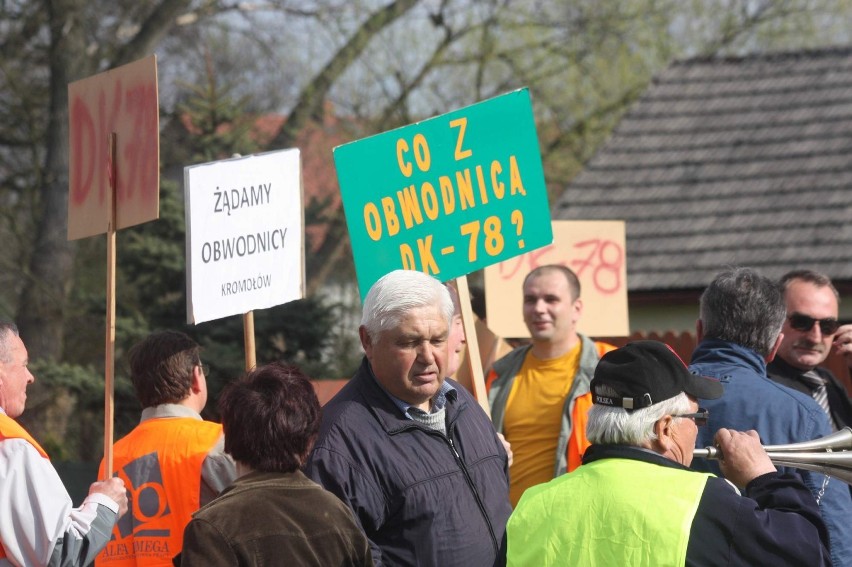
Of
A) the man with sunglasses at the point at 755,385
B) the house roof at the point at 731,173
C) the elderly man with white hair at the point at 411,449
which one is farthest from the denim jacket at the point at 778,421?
the house roof at the point at 731,173

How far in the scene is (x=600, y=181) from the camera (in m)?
13.7

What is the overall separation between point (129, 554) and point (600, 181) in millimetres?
9902

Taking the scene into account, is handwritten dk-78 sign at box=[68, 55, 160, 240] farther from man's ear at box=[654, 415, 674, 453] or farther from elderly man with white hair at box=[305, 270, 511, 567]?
man's ear at box=[654, 415, 674, 453]

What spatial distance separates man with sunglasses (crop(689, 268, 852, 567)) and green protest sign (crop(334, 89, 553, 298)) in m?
0.89

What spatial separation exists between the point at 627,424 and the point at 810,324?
242 cm

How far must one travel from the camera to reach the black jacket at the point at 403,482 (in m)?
3.57

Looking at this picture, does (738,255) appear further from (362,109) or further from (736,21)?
(736,21)

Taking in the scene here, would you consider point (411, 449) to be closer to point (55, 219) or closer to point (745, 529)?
point (745, 529)

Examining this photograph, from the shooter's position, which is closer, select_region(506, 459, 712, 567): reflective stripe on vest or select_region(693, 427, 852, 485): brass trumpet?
select_region(506, 459, 712, 567): reflective stripe on vest

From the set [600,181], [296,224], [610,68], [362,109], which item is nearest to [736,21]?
[610,68]

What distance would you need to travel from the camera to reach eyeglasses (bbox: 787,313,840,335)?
514 centimetres

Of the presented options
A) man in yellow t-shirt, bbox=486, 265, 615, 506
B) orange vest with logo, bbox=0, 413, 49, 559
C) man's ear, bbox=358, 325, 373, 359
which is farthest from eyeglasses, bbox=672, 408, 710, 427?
man in yellow t-shirt, bbox=486, 265, 615, 506

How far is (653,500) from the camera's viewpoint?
2.80m

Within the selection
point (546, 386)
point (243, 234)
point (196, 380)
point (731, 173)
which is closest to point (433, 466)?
point (196, 380)
